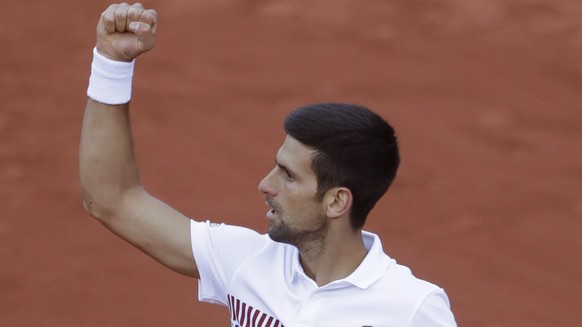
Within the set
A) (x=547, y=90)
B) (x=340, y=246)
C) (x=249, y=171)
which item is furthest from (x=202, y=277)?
(x=547, y=90)

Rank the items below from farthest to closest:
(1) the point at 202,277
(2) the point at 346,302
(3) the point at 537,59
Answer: (3) the point at 537,59 → (1) the point at 202,277 → (2) the point at 346,302

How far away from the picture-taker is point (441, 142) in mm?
4902

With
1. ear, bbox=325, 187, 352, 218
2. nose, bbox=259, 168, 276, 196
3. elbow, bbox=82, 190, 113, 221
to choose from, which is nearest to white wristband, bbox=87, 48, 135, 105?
elbow, bbox=82, 190, 113, 221

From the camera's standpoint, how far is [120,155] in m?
3.18

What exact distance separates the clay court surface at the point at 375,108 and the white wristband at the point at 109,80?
179 cm

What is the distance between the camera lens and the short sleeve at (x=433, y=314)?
9.96 feet

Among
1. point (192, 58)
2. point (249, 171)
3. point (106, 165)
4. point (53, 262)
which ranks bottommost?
point (53, 262)

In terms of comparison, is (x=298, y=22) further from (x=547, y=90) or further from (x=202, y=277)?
(x=202, y=277)

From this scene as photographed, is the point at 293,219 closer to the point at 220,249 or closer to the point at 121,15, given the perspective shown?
the point at 220,249

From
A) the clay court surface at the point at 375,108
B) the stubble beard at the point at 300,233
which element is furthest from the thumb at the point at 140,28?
the clay court surface at the point at 375,108

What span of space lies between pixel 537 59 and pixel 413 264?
88 centimetres

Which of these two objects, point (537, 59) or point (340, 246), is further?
Answer: point (537, 59)

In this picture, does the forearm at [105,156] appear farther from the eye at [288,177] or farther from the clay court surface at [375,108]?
the clay court surface at [375,108]

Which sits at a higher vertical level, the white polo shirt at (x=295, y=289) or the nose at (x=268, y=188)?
the nose at (x=268, y=188)
